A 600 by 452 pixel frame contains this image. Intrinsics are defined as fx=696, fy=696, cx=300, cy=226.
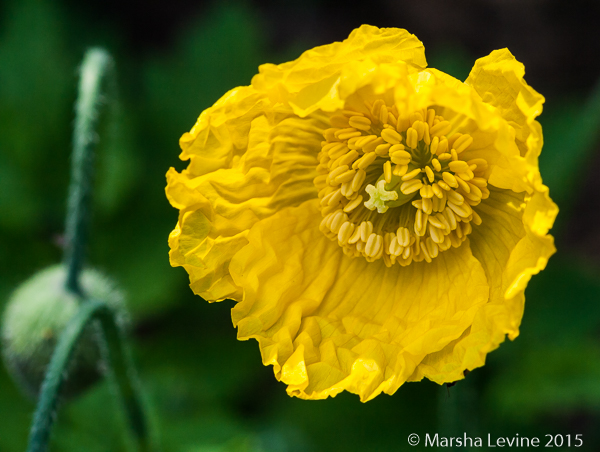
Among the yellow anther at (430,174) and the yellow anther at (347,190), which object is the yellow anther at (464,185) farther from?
the yellow anther at (347,190)

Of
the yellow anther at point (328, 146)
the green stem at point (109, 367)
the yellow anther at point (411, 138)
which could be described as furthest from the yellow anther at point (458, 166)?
the green stem at point (109, 367)

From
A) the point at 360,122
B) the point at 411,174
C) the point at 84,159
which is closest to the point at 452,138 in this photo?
the point at 411,174

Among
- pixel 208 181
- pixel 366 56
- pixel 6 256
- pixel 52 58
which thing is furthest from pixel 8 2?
pixel 366 56

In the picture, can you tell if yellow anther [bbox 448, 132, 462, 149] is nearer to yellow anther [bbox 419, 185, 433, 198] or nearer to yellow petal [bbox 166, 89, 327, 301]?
yellow anther [bbox 419, 185, 433, 198]

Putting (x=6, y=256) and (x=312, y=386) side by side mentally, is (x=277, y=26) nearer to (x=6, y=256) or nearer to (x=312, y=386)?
(x=6, y=256)

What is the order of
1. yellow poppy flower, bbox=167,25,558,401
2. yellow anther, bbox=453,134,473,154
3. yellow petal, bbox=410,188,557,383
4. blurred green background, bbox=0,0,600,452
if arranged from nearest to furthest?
yellow petal, bbox=410,188,557,383, yellow poppy flower, bbox=167,25,558,401, yellow anther, bbox=453,134,473,154, blurred green background, bbox=0,0,600,452

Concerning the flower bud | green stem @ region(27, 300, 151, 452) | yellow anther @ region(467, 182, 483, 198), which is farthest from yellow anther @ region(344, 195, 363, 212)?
the flower bud
